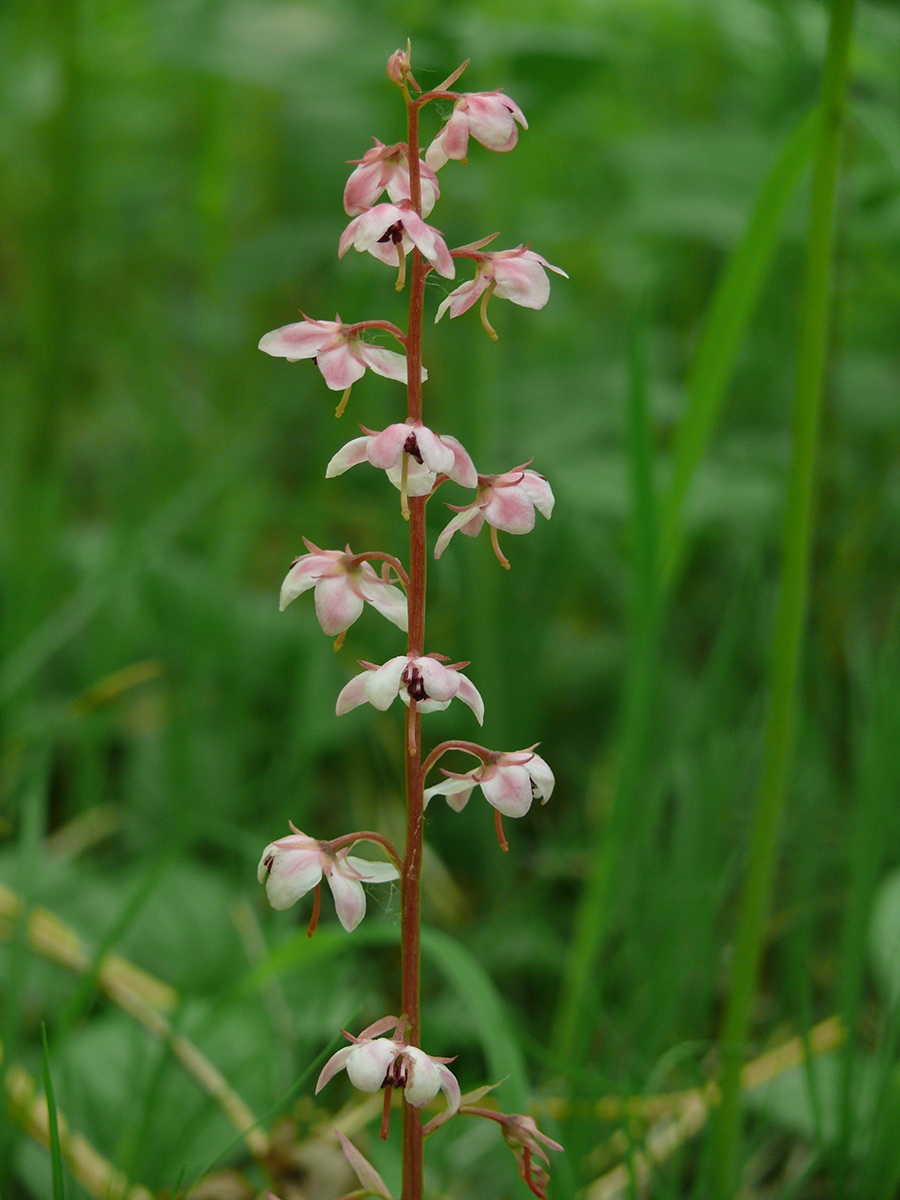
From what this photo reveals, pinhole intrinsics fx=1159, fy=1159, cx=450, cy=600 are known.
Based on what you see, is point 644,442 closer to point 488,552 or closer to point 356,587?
point 356,587

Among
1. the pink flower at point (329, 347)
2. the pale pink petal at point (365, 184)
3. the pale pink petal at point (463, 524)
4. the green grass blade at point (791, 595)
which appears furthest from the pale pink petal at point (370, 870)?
the green grass blade at point (791, 595)

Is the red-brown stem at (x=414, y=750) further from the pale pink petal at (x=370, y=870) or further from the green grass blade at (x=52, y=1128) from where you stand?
the green grass blade at (x=52, y=1128)

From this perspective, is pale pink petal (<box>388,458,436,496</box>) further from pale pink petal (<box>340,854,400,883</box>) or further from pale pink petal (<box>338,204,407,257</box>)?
pale pink petal (<box>340,854,400,883</box>)

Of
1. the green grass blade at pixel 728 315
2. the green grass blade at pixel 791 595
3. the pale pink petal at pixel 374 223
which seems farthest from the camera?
the green grass blade at pixel 728 315

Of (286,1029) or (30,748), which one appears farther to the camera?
(30,748)

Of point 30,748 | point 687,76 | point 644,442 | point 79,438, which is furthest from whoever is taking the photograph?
point 687,76

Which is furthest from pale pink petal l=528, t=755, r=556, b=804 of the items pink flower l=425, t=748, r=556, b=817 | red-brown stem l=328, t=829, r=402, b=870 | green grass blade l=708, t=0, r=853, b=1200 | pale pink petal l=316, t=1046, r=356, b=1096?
green grass blade l=708, t=0, r=853, b=1200

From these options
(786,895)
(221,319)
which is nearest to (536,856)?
(786,895)
